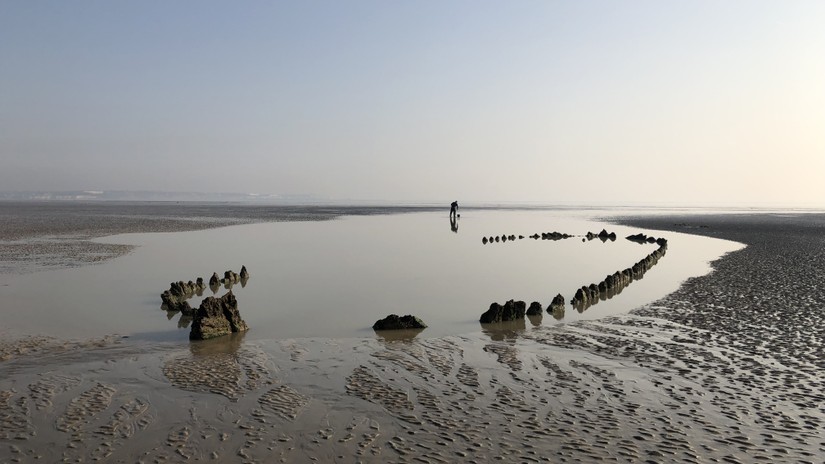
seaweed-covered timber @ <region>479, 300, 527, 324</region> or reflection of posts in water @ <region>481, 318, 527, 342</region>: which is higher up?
seaweed-covered timber @ <region>479, 300, 527, 324</region>

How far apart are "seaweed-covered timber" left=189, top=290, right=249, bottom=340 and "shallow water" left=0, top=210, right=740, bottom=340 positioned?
0.60 m

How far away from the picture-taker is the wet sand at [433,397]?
24.6ft

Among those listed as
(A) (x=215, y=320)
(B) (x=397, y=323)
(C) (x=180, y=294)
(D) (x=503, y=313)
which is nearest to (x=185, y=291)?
(C) (x=180, y=294)

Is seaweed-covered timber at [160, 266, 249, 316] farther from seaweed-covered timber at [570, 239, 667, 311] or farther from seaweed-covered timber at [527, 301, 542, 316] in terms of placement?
seaweed-covered timber at [570, 239, 667, 311]

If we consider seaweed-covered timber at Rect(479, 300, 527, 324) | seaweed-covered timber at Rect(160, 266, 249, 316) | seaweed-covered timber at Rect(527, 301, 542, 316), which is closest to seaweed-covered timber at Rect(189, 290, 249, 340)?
seaweed-covered timber at Rect(160, 266, 249, 316)

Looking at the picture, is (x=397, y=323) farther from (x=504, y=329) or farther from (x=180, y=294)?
(x=180, y=294)

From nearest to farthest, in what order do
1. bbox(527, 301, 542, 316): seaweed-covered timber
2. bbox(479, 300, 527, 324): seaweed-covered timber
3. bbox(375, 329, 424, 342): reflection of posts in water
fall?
bbox(375, 329, 424, 342): reflection of posts in water, bbox(479, 300, 527, 324): seaweed-covered timber, bbox(527, 301, 542, 316): seaweed-covered timber

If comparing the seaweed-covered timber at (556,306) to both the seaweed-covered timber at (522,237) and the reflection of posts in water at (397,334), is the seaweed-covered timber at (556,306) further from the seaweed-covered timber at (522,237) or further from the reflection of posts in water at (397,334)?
the seaweed-covered timber at (522,237)

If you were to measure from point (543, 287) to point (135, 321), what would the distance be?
14850 millimetres

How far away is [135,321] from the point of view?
15.5m

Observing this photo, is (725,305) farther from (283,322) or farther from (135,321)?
(135,321)

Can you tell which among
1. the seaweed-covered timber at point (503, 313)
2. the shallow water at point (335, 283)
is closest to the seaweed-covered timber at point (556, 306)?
the shallow water at point (335, 283)

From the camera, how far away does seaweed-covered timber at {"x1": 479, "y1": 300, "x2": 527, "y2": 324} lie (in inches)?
616

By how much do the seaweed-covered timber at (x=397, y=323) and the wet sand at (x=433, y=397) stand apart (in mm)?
1034
